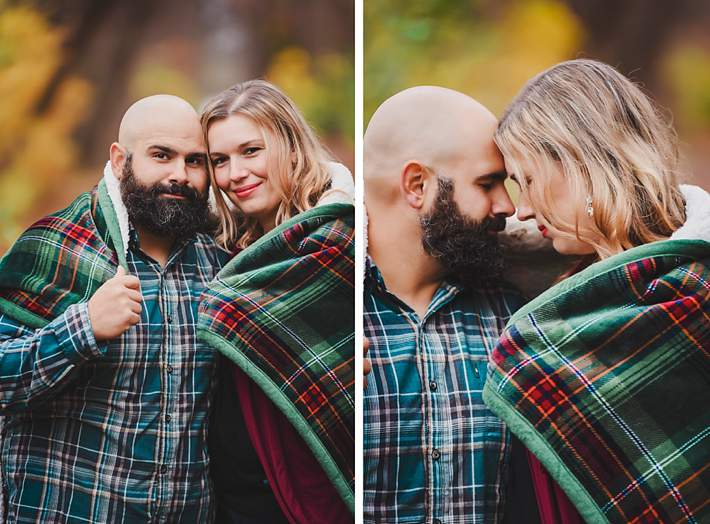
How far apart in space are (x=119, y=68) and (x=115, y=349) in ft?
2.26

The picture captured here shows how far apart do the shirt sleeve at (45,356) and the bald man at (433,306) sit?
2.23ft

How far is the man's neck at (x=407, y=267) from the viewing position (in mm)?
1863

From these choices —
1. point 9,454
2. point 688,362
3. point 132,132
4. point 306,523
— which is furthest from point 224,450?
point 688,362

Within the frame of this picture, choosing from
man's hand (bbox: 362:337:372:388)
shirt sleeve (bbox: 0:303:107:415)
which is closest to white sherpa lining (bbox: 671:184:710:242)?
man's hand (bbox: 362:337:372:388)

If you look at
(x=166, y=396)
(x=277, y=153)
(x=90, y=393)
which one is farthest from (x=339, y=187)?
(x=90, y=393)

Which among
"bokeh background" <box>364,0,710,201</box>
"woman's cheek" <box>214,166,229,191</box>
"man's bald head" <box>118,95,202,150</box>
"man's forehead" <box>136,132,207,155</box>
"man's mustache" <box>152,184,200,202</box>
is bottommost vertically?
"man's mustache" <box>152,184,200,202</box>

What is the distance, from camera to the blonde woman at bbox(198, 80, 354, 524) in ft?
5.91

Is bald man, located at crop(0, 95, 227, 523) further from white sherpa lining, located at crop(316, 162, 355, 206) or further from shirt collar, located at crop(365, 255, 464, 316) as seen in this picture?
shirt collar, located at crop(365, 255, 464, 316)

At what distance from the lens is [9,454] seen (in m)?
1.74

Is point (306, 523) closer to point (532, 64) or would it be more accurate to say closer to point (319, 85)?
point (319, 85)

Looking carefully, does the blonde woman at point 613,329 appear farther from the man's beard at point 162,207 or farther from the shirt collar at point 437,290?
the man's beard at point 162,207

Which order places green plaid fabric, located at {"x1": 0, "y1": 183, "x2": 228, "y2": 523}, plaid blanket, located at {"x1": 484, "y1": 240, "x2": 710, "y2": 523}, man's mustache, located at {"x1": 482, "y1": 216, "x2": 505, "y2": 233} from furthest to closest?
man's mustache, located at {"x1": 482, "y1": 216, "x2": 505, "y2": 233} → green plaid fabric, located at {"x1": 0, "y1": 183, "x2": 228, "y2": 523} → plaid blanket, located at {"x1": 484, "y1": 240, "x2": 710, "y2": 523}

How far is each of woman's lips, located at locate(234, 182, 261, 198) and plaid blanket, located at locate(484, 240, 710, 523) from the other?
2.55 feet

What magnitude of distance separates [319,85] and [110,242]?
66 centimetres
